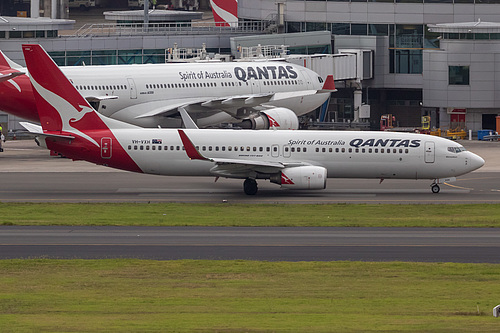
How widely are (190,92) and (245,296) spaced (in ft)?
151

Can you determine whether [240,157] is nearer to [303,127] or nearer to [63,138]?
[63,138]

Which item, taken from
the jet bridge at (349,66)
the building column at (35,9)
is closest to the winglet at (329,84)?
the jet bridge at (349,66)

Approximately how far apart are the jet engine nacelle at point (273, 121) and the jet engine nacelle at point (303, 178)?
61.1 ft

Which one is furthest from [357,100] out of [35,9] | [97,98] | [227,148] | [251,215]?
[35,9]

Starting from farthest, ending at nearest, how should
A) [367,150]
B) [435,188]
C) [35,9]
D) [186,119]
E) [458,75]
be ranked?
[35,9], [458,75], [186,119], [435,188], [367,150]

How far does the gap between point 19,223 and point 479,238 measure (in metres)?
20.3

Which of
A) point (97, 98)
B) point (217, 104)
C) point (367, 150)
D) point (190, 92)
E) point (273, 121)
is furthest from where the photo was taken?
point (190, 92)

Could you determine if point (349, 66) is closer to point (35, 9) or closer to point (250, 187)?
point (250, 187)

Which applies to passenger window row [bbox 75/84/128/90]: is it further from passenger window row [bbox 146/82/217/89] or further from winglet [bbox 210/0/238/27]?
winglet [bbox 210/0/238/27]

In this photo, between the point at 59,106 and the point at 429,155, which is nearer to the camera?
the point at 59,106

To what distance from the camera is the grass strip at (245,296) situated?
26.0 metres

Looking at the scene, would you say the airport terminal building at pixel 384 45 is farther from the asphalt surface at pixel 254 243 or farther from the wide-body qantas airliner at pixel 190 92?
the asphalt surface at pixel 254 243

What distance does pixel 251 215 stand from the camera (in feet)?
154

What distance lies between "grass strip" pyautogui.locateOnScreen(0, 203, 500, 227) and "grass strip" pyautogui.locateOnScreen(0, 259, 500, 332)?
9203 millimetres
